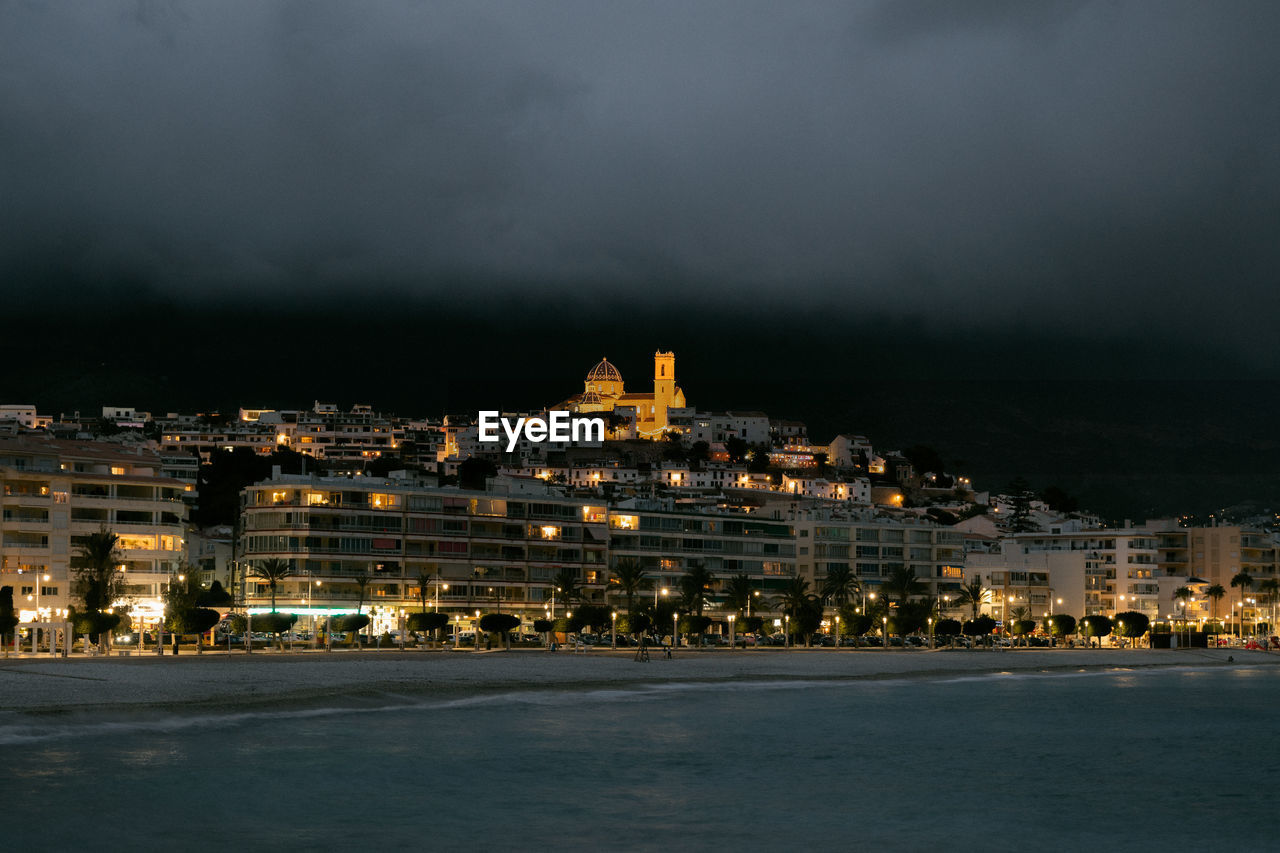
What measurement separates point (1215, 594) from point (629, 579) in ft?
310

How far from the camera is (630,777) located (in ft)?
171

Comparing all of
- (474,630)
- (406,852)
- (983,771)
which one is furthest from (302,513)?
(406,852)

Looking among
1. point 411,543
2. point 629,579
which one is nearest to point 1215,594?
point 629,579

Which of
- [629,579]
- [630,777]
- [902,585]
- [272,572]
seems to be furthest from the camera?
[902,585]

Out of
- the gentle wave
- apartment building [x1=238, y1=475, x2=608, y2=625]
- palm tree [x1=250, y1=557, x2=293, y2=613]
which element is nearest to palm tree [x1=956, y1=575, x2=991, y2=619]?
the gentle wave

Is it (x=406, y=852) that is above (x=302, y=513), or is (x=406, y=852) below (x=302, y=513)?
below

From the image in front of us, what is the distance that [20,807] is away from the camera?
41.0 meters

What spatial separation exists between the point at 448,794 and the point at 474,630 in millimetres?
79154

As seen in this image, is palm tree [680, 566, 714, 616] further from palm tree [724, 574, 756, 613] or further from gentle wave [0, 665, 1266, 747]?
gentle wave [0, 665, 1266, 747]

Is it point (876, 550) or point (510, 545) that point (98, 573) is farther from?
point (876, 550)

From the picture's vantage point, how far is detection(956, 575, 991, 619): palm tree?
152 meters

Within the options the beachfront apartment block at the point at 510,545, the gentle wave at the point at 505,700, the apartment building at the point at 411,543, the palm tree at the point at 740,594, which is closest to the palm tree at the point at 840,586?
the beachfront apartment block at the point at 510,545

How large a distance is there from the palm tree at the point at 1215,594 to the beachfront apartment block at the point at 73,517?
131m

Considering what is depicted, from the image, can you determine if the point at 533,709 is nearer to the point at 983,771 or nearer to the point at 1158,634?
the point at 983,771
